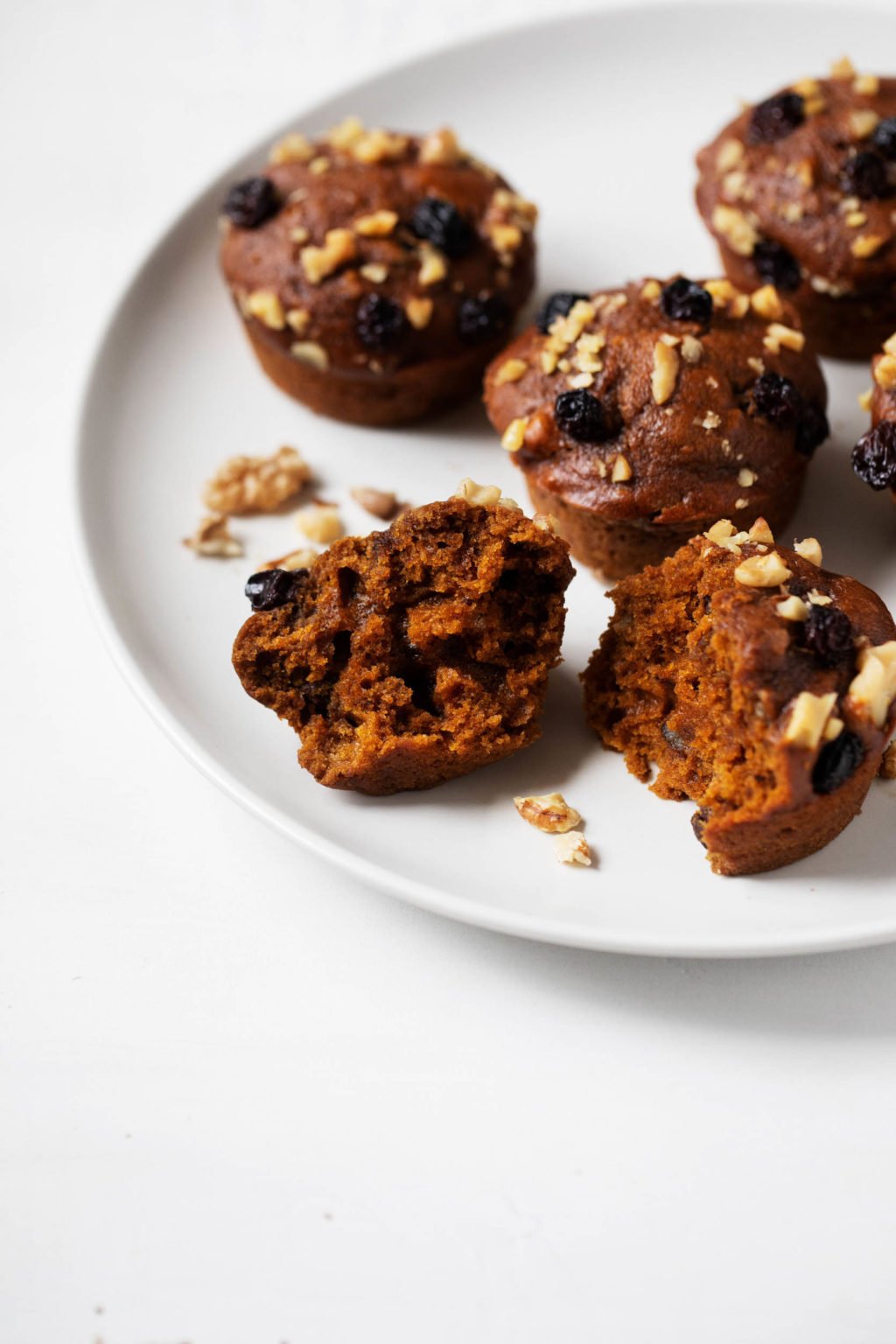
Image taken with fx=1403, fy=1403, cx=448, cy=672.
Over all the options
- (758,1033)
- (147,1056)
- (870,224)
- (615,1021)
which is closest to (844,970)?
(758,1033)

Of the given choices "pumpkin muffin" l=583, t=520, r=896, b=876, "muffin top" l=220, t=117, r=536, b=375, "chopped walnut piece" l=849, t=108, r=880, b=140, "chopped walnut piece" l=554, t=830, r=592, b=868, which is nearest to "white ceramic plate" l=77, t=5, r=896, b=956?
"chopped walnut piece" l=554, t=830, r=592, b=868

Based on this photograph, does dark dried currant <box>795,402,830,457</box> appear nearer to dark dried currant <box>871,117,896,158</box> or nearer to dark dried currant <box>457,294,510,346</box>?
dark dried currant <box>871,117,896,158</box>

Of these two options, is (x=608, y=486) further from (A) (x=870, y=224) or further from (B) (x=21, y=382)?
(B) (x=21, y=382)

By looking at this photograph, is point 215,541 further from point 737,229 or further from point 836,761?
point 836,761

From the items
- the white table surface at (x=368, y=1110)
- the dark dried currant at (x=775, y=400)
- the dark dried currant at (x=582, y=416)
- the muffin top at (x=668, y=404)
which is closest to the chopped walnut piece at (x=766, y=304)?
the muffin top at (x=668, y=404)

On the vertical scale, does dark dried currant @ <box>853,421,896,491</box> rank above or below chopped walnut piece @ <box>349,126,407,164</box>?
below

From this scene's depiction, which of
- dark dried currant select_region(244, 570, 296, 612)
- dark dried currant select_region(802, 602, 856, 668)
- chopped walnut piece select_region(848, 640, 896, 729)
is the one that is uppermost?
dark dried currant select_region(244, 570, 296, 612)

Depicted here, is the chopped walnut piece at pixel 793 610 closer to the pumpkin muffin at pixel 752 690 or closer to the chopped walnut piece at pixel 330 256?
the pumpkin muffin at pixel 752 690

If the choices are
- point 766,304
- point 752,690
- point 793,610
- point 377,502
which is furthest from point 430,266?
point 752,690
